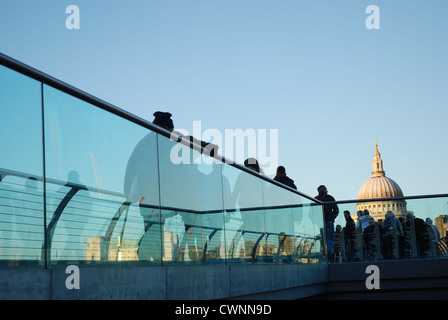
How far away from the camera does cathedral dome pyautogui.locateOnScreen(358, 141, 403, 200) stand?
479ft

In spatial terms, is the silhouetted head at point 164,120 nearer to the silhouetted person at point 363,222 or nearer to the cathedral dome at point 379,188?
the silhouetted person at point 363,222

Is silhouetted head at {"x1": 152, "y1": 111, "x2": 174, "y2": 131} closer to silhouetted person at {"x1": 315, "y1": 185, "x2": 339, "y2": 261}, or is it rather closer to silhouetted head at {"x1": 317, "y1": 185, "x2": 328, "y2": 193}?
silhouetted person at {"x1": 315, "y1": 185, "x2": 339, "y2": 261}

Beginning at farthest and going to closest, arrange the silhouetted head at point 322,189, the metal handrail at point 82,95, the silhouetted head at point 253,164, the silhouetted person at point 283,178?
the silhouetted head at point 322,189 → the silhouetted person at point 283,178 → the silhouetted head at point 253,164 → the metal handrail at point 82,95

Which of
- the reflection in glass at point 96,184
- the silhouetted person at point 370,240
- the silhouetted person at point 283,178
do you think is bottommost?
the silhouetted person at point 370,240

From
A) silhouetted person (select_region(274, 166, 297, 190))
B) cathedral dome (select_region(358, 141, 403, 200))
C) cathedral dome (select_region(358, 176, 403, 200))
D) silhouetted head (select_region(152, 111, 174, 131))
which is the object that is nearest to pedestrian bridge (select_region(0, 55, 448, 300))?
silhouetted head (select_region(152, 111, 174, 131))

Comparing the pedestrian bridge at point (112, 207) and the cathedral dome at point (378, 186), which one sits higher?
the cathedral dome at point (378, 186)

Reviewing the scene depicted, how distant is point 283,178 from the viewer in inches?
438

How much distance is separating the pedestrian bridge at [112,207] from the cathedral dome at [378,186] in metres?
141

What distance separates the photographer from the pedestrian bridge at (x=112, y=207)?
3.41 metres

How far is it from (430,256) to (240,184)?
6190 millimetres

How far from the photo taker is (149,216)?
16.0 feet

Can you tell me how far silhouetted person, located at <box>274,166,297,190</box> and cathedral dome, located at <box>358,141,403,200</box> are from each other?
446ft

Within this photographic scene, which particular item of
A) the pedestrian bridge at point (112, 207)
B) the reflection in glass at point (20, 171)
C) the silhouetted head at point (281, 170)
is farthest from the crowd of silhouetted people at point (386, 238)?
the reflection in glass at point (20, 171)

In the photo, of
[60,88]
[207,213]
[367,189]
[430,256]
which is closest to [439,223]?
[430,256]
